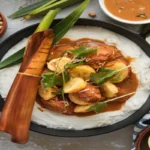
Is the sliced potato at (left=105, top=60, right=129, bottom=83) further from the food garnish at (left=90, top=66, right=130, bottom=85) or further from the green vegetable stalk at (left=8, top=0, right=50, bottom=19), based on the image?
the green vegetable stalk at (left=8, top=0, right=50, bottom=19)

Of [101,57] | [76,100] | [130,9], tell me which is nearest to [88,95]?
[76,100]

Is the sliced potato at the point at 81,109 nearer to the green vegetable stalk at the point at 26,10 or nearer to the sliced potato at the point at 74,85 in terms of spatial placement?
the sliced potato at the point at 74,85

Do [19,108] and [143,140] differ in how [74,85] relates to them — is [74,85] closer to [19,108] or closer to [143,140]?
[19,108]

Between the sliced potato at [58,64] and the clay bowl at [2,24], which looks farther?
the clay bowl at [2,24]

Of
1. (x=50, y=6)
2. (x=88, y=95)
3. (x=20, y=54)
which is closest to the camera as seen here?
(x=88, y=95)

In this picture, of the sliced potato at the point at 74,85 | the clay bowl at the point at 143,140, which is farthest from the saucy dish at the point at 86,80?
the clay bowl at the point at 143,140

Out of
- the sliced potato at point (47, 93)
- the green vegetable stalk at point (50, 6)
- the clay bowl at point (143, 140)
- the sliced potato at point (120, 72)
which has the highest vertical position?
the green vegetable stalk at point (50, 6)
